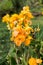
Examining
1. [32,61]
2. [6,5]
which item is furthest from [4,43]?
[6,5]

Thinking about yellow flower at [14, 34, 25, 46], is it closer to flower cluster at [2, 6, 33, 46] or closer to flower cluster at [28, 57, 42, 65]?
flower cluster at [2, 6, 33, 46]

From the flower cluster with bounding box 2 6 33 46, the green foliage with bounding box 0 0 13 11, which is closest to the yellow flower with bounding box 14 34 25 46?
the flower cluster with bounding box 2 6 33 46

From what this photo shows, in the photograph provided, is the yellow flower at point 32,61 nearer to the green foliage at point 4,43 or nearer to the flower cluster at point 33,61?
the flower cluster at point 33,61

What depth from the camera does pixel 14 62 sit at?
1.94 metres

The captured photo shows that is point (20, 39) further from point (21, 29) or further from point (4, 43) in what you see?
point (4, 43)

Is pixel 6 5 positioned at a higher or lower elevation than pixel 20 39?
higher

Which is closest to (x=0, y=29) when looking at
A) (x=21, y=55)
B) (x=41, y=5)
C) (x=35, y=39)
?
(x=35, y=39)

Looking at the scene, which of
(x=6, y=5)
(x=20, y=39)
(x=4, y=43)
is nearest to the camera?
(x=20, y=39)

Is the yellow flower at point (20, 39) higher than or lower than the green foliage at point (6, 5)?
lower

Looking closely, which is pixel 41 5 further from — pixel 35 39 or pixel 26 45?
pixel 26 45

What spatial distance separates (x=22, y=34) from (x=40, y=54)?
1.17ft

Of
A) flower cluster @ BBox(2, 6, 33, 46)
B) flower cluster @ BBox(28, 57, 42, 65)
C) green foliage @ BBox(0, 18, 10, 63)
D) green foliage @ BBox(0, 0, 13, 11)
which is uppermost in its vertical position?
green foliage @ BBox(0, 0, 13, 11)

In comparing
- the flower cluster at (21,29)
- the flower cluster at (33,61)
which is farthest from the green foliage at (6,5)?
the flower cluster at (33,61)

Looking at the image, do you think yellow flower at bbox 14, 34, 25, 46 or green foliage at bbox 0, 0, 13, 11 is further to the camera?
green foliage at bbox 0, 0, 13, 11
